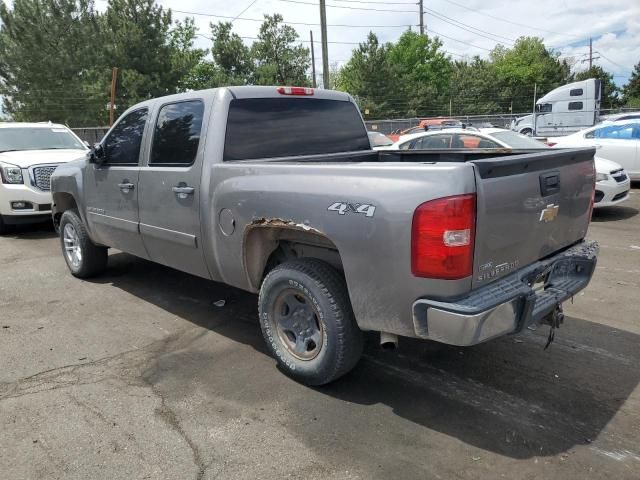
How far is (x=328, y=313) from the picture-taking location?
3150 mm

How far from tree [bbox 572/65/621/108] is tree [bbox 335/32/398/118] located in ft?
93.9

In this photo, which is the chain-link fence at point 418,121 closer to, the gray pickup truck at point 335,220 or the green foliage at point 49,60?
the green foliage at point 49,60

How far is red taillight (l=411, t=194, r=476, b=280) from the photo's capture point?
2.58 metres

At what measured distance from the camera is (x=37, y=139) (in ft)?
31.6

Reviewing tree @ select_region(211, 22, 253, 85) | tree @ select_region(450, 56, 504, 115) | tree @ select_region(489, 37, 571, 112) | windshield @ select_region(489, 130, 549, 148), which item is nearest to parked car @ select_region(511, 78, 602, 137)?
windshield @ select_region(489, 130, 549, 148)

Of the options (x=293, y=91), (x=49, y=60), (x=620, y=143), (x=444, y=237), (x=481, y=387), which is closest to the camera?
(x=444, y=237)

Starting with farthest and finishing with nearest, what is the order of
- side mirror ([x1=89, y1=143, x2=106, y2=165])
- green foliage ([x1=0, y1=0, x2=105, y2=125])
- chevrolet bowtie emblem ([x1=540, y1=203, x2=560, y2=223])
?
green foliage ([x1=0, y1=0, x2=105, y2=125]) < side mirror ([x1=89, y1=143, x2=106, y2=165]) < chevrolet bowtie emblem ([x1=540, y1=203, x2=560, y2=223])

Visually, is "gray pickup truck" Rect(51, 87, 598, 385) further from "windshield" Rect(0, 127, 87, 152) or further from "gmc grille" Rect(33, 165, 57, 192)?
"windshield" Rect(0, 127, 87, 152)

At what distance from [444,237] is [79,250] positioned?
4.77m

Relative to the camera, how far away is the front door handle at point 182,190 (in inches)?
157

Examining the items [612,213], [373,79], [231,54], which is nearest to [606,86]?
[373,79]

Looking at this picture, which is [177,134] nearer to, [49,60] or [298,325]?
[298,325]

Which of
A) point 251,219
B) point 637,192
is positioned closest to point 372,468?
point 251,219

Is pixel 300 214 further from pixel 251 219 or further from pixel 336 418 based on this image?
pixel 336 418
